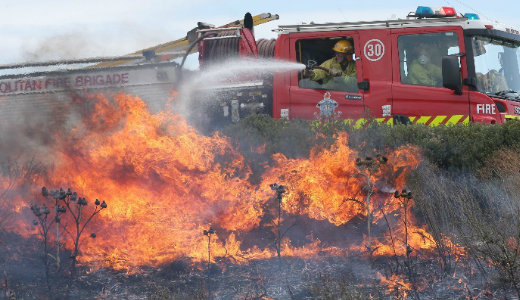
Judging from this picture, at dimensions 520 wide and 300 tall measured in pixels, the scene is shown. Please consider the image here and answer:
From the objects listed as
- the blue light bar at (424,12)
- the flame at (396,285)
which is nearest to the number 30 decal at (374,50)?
the blue light bar at (424,12)

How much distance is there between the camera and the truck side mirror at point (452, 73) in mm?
11453

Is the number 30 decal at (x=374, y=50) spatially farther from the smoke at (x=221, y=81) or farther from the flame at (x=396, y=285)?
the flame at (x=396, y=285)

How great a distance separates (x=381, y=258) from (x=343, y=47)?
196 inches

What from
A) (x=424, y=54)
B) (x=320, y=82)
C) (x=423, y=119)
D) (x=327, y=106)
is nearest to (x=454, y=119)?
(x=423, y=119)

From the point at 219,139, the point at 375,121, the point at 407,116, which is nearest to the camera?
the point at 219,139

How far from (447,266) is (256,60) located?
638 centimetres

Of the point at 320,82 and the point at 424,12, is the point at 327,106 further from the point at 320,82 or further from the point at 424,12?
the point at 424,12

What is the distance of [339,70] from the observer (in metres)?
12.6

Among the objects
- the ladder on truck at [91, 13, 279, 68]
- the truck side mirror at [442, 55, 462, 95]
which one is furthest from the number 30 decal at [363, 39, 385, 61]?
the ladder on truck at [91, 13, 279, 68]

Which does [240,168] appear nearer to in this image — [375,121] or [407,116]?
[375,121]

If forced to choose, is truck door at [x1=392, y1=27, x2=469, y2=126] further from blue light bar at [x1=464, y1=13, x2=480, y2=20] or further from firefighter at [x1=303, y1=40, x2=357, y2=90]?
firefighter at [x1=303, y1=40, x2=357, y2=90]

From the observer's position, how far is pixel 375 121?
11.4m

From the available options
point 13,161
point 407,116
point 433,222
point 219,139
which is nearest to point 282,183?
point 219,139

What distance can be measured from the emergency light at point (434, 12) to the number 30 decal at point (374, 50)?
90cm
